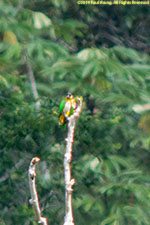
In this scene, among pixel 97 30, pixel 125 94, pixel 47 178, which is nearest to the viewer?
pixel 47 178

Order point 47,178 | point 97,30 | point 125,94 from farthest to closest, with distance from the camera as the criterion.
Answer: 1. point 97,30
2. point 125,94
3. point 47,178

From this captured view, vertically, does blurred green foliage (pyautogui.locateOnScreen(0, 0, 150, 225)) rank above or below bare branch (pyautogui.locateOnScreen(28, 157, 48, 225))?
below

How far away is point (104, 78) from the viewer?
488 centimetres

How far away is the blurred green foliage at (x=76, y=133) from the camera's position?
471 centimetres

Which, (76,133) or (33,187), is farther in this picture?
(76,133)

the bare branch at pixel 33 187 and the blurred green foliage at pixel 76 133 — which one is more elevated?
the bare branch at pixel 33 187

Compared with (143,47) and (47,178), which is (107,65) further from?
(143,47)

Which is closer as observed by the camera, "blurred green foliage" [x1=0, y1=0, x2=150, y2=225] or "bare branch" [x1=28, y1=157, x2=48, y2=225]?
"bare branch" [x1=28, y1=157, x2=48, y2=225]

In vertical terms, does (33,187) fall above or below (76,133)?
above

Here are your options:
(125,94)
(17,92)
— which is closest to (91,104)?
(125,94)

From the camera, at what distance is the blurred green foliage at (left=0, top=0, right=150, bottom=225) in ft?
15.5

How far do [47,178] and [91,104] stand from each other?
121 cm

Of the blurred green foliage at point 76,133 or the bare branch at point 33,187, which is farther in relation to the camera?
the blurred green foliage at point 76,133

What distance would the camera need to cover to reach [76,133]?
4676 mm
